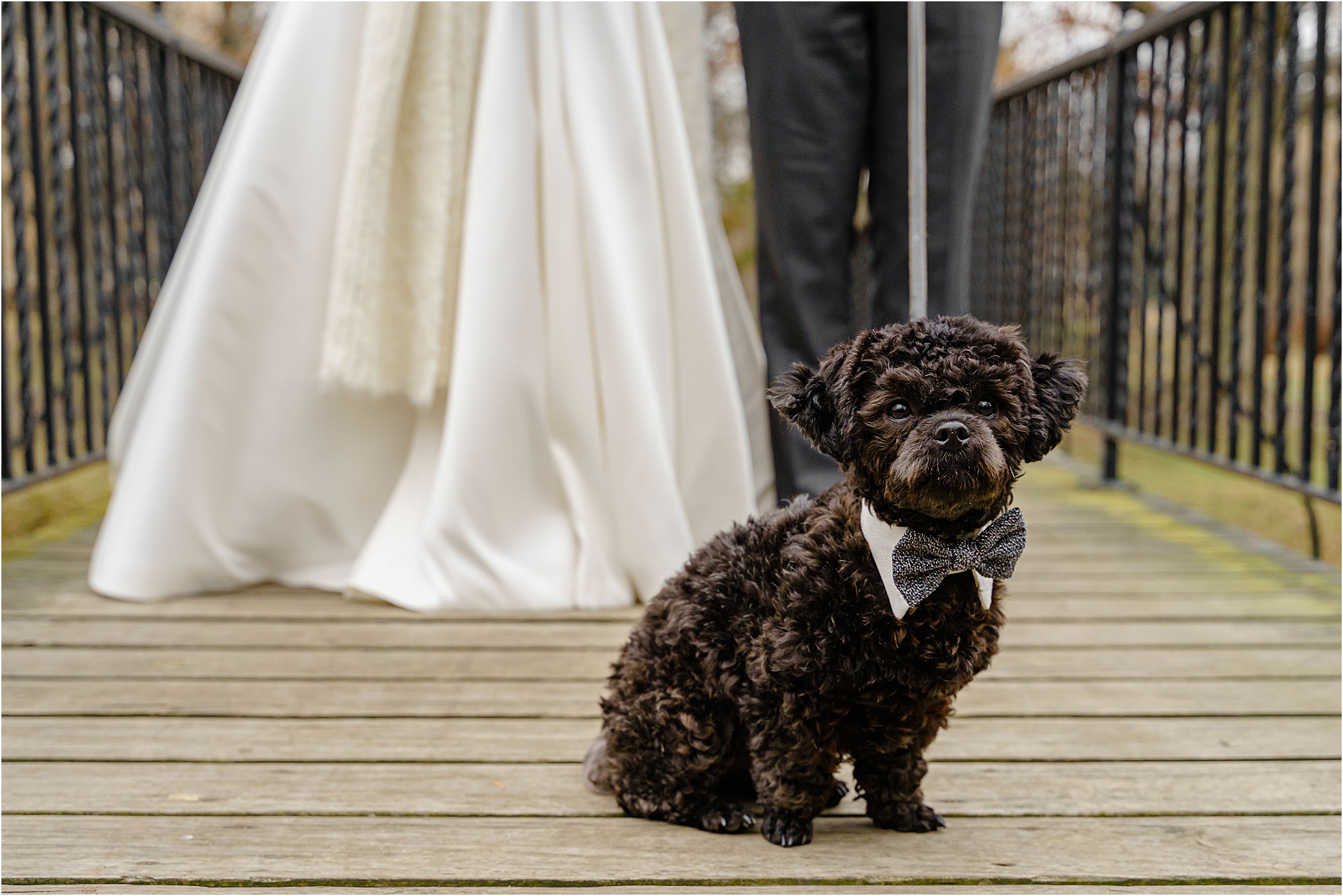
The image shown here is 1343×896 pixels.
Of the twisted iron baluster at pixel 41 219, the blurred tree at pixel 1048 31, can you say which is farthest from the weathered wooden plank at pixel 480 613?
the blurred tree at pixel 1048 31

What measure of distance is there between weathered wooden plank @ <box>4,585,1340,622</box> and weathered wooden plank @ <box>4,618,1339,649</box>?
0.10ft

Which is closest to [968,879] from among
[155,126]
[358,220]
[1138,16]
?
[358,220]

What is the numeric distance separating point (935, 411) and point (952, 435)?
0.05 meters

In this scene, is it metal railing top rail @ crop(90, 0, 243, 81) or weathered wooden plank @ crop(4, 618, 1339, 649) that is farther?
metal railing top rail @ crop(90, 0, 243, 81)

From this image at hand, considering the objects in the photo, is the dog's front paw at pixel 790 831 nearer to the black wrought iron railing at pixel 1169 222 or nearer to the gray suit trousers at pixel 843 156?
the gray suit trousers at pixel 843 156

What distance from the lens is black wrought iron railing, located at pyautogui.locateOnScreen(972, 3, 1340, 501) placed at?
2.34 m

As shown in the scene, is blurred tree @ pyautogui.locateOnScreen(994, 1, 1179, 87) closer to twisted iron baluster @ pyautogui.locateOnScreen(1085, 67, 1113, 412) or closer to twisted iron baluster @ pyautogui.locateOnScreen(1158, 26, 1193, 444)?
twisted iron baluster @ pyautogui.locateOnScreen(1085, 67, 1113, 412)

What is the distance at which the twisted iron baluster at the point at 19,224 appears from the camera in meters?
2.30

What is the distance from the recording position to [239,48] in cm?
805

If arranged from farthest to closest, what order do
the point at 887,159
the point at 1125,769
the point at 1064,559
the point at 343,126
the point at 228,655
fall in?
the point at 1064,559, the point at 343,126, the point at 887,159, the point at 228,655, the point at 1125,769

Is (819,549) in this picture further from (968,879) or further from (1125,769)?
(1125,769)

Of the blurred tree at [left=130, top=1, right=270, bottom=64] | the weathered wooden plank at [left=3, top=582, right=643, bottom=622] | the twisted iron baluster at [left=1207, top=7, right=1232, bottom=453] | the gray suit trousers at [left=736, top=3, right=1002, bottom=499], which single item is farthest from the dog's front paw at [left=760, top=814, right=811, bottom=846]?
the blurred tree at [left=130, top=1, right=270, bottom=64]

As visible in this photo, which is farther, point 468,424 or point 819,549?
point 468,424

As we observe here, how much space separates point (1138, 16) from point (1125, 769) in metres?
2.68
